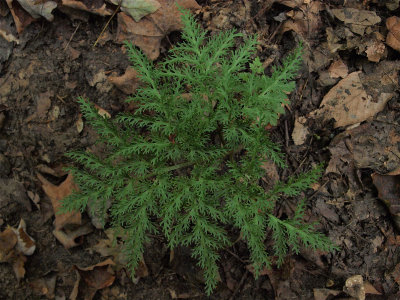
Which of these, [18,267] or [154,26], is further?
[18,267]

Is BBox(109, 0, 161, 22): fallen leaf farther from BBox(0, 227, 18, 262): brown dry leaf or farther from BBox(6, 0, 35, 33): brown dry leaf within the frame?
BBox(0, 227, 18, 262): brown dry leaf

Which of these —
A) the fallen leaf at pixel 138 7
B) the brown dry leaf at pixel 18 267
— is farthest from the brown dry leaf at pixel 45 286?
the fallen leaf at pixel 138 7

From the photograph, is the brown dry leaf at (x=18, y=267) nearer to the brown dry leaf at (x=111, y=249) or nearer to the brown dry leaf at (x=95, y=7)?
the brown dry leaf at (x=111, y=249)

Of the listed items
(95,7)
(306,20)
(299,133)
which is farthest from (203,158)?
(95,7)

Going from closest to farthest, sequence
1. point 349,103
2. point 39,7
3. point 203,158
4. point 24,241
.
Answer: point 203,158
point 349,103
point 39,7
point 24,241

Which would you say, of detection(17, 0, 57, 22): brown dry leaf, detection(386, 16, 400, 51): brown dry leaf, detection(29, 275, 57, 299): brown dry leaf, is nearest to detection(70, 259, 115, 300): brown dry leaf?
detection(29, 275, 57, 299): brown dry leaf

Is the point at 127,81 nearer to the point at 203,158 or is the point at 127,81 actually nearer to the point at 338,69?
the point at 203,158
